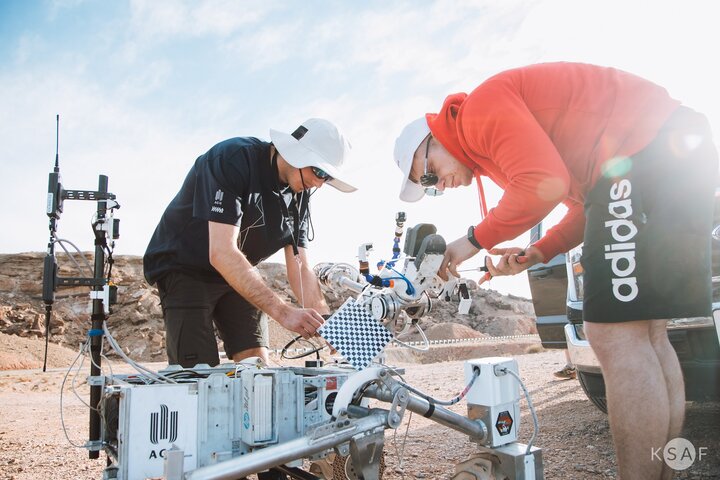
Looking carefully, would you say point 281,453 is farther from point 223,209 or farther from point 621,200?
point 223,209

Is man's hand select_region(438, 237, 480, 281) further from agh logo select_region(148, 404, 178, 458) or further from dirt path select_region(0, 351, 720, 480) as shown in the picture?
agh logo select_region(148, 404, 178, 458)

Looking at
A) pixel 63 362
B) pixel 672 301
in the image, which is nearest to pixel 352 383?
pixel 672 301

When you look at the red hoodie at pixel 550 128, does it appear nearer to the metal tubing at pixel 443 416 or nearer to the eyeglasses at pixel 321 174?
the metal tubing at pixel 443 416

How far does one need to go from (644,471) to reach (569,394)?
143 inches

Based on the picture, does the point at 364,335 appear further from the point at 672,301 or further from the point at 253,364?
the point at 672,301

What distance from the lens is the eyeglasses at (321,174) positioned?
3.41 m

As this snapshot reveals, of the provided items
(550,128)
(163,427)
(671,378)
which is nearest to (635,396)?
(671,378)

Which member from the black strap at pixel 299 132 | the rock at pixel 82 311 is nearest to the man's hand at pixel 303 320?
the black strap at pixel 299 132

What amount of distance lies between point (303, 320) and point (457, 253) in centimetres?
91

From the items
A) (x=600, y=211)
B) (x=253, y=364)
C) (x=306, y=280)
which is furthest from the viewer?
(x=306, y=280)

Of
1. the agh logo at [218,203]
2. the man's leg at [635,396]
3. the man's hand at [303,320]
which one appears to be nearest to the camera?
the man's leg at [635,396]

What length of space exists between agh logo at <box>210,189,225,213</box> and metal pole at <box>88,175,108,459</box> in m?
0.65

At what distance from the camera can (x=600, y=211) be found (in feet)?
6.34

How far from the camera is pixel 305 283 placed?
3.94m
